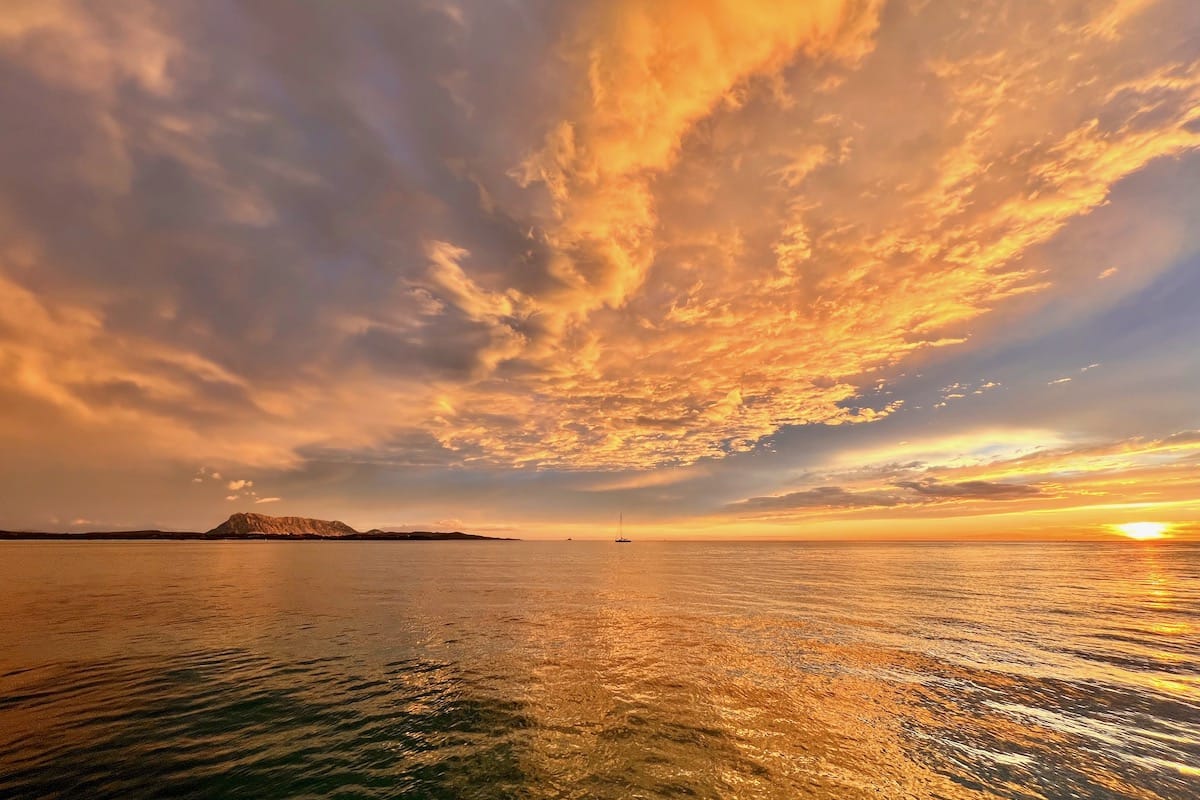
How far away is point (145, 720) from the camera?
16469 mm

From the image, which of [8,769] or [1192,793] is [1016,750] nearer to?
[1192,793]

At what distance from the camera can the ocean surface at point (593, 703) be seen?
12.9 meters

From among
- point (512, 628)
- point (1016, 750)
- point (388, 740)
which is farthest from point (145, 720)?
point (1016, 750)

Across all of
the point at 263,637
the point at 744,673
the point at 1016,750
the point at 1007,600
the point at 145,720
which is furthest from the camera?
the point at 1007,600

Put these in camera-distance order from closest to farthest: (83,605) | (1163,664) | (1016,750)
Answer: (1016,750), (1163,664), (83,605)

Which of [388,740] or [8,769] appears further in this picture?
[388,740]

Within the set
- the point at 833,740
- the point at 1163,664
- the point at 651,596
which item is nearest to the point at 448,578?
the point at 651,596

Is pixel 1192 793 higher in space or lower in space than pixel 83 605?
lower

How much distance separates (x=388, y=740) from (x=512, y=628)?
17.9m

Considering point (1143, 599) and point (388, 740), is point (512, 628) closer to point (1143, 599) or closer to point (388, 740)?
point (388, 740)

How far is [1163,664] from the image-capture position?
2425 cm

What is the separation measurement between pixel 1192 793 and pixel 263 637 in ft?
130

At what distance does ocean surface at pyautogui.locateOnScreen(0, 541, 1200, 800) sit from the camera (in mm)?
12875

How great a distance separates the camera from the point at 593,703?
18.2 meters
